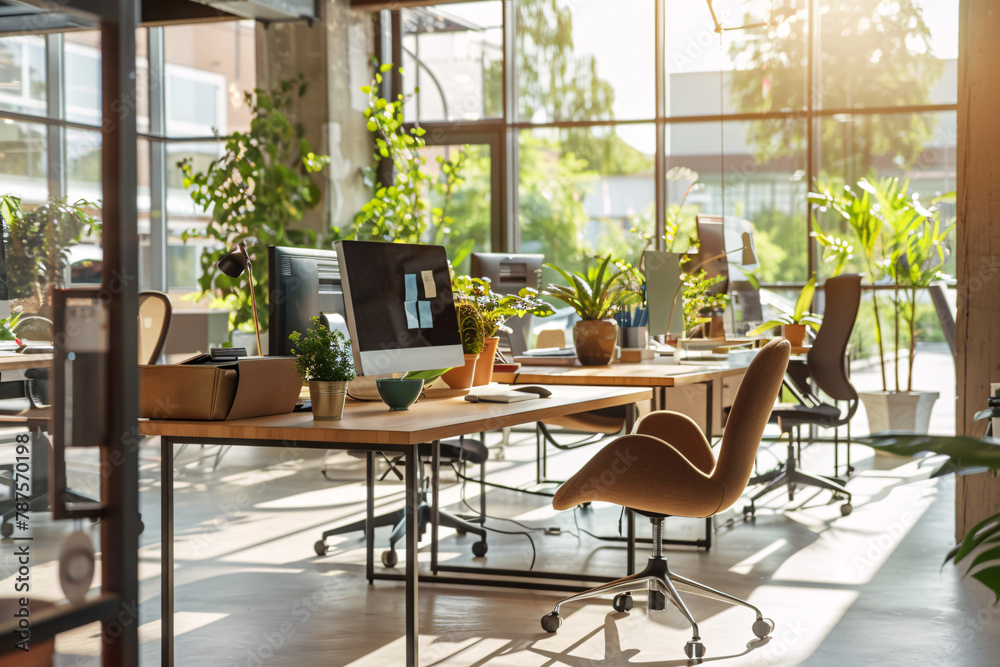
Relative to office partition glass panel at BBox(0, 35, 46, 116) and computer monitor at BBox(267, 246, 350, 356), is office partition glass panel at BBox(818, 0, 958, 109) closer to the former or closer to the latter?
computer monitor at BBox(267, 246, 350, 356)

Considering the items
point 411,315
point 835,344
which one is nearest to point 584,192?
point 835,344

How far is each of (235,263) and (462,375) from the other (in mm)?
832

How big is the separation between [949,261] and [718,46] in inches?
90.4

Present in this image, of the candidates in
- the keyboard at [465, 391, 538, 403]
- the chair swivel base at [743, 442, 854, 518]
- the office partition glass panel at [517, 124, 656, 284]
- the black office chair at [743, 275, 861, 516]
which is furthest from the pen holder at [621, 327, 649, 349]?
A: the office partition glass panel at [517, 124, 656, 284]

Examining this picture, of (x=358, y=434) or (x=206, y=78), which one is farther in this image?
(x=206, y=78)

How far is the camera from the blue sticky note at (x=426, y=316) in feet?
10.5

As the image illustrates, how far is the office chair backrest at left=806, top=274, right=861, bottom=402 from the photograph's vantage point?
5.15 metres

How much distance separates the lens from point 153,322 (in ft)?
17.1

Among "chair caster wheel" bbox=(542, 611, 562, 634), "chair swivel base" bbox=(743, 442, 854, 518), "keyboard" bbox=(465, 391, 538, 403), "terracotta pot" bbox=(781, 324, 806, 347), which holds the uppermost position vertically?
"terracotta pot" bbox=(781, 324, 806, 347)

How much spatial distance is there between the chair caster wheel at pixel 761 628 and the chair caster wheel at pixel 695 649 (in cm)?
26

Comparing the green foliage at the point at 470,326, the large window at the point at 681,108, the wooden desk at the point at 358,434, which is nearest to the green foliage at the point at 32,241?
the wooden desk at the point at 358,434

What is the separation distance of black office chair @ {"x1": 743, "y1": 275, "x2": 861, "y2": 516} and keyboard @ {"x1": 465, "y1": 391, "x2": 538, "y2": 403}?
2305mm

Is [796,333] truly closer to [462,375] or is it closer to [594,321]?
[594,321]

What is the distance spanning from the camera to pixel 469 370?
137 inches
